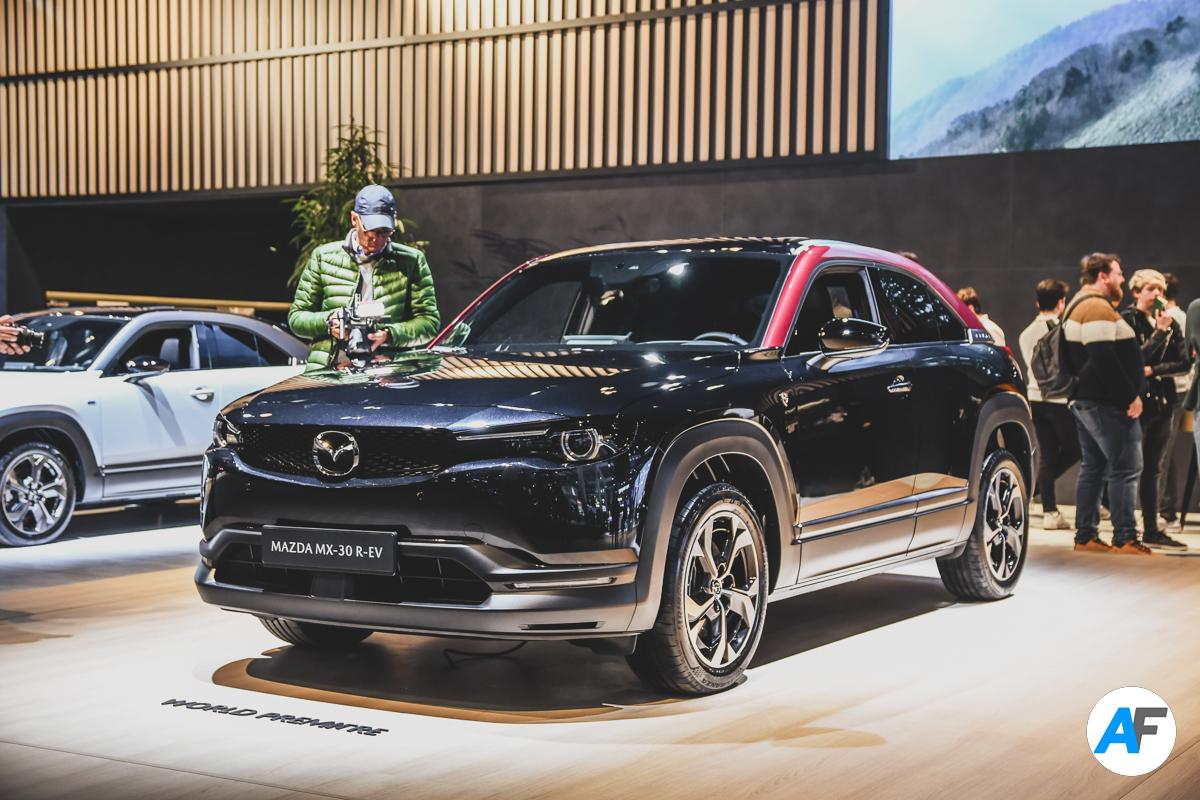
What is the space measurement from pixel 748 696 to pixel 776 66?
901 cm

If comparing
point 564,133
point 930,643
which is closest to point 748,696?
point 930,643

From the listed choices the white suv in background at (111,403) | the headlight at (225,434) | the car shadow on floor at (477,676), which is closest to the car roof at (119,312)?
the white suv in background at (111,403)

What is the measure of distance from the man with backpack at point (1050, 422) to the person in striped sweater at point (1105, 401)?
121cm

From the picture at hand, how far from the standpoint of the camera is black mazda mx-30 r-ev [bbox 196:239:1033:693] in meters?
4.61

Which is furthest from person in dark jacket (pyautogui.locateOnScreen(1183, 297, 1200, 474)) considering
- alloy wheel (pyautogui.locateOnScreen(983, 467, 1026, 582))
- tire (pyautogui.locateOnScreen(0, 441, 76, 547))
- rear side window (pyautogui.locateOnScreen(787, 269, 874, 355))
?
tire (pyautogui.locateOnScreen(0, 441, 76, 547))

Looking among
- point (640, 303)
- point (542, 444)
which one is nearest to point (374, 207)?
point (640, 303)

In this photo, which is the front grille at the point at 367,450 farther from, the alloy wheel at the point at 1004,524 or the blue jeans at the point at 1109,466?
the blue jeans at the point at 1109,466

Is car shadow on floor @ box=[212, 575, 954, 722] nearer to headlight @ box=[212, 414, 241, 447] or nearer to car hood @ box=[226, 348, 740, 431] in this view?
headlight @ box=[212, 414, 241, 447]

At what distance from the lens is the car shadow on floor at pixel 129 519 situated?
32.6ft

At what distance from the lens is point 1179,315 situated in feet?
35.3

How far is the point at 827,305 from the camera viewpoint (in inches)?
240

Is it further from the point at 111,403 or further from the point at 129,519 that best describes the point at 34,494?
the point at 129,519

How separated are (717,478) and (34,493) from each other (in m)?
5.60

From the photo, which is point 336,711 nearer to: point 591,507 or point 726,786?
point 591,507
